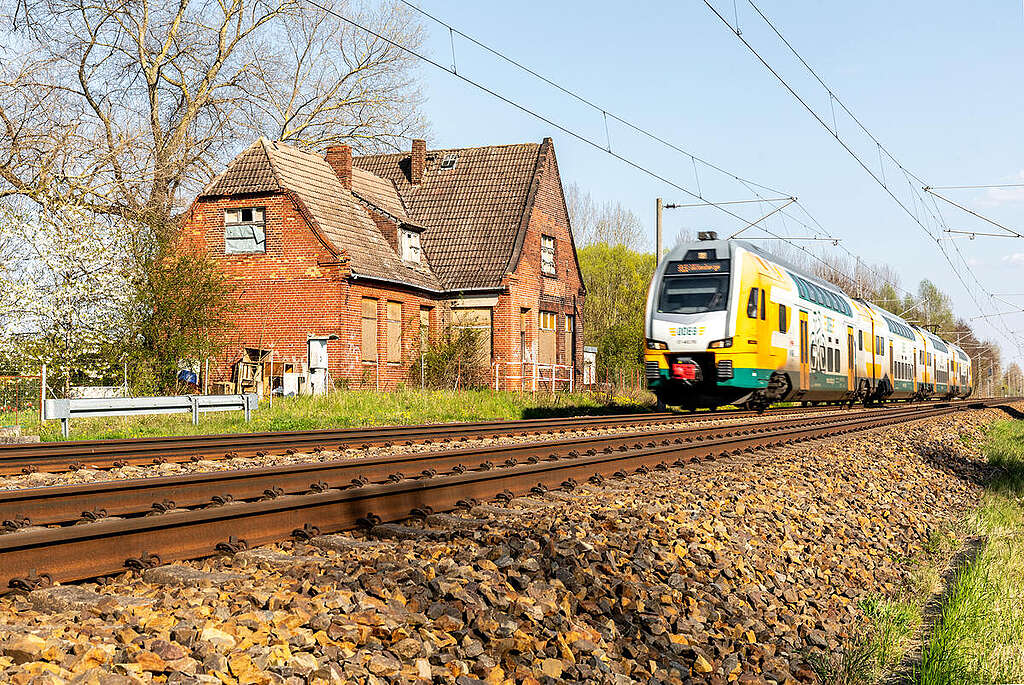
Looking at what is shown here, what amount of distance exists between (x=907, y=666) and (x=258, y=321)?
27.0m

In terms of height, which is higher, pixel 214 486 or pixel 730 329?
pixel 730 329

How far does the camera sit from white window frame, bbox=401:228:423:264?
35.5 metres

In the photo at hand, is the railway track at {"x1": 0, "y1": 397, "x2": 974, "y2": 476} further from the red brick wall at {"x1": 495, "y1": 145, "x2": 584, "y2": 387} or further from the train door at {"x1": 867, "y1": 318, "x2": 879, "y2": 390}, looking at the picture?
the train door at {"x1": 867, "y1": 318, "x2": 879, "y2": 390}

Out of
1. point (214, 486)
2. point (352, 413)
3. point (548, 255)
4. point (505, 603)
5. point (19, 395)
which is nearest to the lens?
point (505, 603)

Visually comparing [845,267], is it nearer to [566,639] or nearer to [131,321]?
[131,321]

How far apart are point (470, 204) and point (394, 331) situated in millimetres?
7784

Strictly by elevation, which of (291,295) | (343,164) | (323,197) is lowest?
(291,295)

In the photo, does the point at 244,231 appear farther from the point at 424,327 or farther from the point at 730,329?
the point at 730,329

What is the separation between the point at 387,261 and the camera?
110 feet

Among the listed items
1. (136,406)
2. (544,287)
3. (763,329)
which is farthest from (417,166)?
(136,406)

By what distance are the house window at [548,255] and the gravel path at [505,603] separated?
29.2 meters

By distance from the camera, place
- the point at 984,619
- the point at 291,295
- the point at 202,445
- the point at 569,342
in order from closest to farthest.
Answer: the point at 984,619
the point at 202,445
the point at 291,295
the point at 569,342

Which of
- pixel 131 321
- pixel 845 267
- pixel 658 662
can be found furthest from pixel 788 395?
pixel 845 267

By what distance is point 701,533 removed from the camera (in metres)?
7.48
